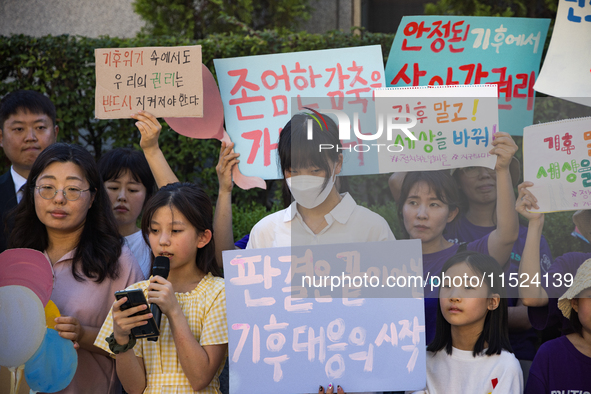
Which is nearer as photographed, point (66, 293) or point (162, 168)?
point (66, 293)

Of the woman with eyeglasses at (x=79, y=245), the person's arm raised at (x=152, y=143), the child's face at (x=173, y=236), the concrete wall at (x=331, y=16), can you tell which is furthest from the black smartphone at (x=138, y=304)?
the concrete wall at (x=331, y=16)

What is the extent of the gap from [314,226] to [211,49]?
3.37 meters

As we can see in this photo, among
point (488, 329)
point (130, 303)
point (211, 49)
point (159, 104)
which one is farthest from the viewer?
point (211, 49)

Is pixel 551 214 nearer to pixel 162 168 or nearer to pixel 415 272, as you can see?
pixel 415 272

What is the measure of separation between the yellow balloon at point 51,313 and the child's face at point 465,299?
1.64m

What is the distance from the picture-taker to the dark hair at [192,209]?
2508 millimetres

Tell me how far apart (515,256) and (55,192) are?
207cm

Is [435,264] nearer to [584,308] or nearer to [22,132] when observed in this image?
[584,308]

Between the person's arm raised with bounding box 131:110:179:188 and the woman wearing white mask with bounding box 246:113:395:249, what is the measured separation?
72 centimetres

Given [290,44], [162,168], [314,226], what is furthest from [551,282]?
[290,44]

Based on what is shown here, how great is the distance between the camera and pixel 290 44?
544cm

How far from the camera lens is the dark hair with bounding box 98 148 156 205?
3.35 metres

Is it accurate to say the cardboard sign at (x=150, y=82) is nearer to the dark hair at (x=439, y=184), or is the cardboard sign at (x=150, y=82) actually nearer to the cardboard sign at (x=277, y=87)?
the cardboard sign at (x=277, y=87)

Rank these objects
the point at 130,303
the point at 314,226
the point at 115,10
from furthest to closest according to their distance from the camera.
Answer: the point at 115,10, the point at 314,226, the point at 130,303
